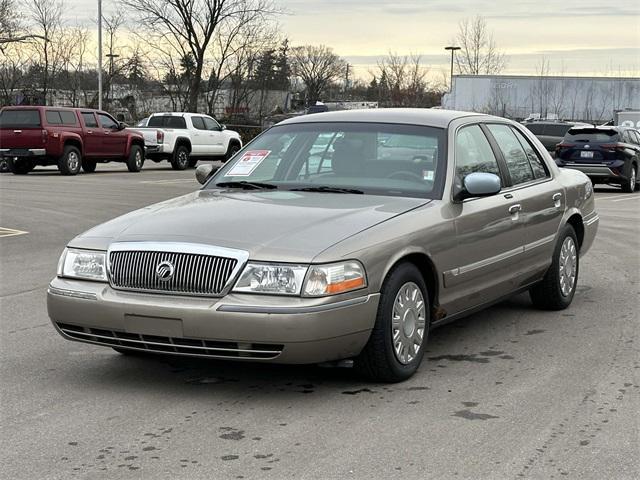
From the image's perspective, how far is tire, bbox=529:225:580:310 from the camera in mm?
7804

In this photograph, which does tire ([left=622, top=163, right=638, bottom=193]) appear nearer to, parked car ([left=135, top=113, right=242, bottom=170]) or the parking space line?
parked car ([left=135, top=113, right=242, bottom=170])

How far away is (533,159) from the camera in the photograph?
790cm

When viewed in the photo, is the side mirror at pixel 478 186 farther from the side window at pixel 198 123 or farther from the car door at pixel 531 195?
the side window at pixel 198 123

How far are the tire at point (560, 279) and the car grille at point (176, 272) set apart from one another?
349cm

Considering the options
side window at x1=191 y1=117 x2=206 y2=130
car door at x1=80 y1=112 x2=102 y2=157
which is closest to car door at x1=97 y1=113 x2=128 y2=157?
car door at x1=80 y1=112 x2=102 y2=157

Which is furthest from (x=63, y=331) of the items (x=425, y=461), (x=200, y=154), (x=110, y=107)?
(x=110, y=107)

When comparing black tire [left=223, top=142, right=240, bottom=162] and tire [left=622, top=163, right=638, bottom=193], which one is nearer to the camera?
tire [left=622, top=163, right=638, bottom=193]

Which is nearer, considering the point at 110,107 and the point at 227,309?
the point at 227,309

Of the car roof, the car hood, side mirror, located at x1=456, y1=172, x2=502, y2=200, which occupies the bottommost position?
the car hood

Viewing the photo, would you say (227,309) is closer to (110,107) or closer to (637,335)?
(637,335)

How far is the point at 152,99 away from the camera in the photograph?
198 ft

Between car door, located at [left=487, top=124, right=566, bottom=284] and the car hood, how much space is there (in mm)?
1411

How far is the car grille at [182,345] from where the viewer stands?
200 inches

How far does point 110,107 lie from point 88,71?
2.45 metres
